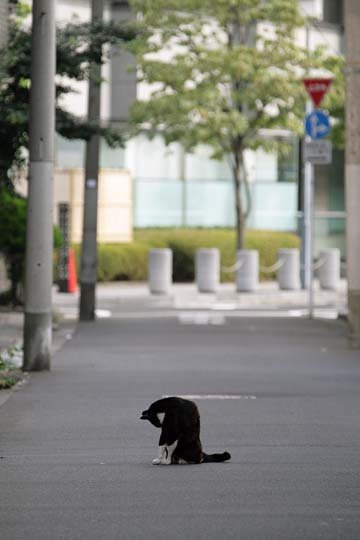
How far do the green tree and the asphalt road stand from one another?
764 inches

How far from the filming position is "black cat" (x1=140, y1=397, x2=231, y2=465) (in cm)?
1040

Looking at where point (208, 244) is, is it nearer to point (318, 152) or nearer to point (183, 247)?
point (183, 247)

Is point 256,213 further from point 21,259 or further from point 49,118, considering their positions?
point 49,118

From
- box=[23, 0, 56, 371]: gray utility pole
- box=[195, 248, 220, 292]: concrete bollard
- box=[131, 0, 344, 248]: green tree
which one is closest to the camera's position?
box=[23, 0, 56, 371]: gray utility pole

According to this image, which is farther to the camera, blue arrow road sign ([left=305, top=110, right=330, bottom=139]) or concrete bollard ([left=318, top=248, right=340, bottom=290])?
concrete bollard ([left=318, top=248, right=340, bottom=290])

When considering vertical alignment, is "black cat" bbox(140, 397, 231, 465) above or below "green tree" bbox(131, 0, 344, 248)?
below

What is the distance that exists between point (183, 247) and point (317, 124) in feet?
45.2

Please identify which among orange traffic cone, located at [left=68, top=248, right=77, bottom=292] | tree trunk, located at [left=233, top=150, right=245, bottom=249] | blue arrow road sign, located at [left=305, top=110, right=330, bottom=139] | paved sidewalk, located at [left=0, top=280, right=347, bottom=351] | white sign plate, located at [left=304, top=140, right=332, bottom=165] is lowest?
paved sidewalk, located at [left=0, top=280, right=347, bottom=351]

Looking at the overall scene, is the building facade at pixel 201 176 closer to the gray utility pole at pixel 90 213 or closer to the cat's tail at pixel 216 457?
the gray utility pole at pixel 90 213

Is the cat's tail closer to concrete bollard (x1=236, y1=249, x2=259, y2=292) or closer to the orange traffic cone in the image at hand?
concrete bollard (x1=236, y1=249, x2=259, y2=292)

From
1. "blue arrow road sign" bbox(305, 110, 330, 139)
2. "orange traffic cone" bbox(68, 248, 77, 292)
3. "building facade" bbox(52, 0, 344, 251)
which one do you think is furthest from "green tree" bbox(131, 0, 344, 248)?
"blue arrow road sign" bbox(305, 110, 330, 139)

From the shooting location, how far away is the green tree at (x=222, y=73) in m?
40.7

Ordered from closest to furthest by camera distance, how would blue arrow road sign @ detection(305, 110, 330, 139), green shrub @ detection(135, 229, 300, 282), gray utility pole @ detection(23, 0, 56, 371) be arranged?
gray utility pole @ detection(23, 0, 56, 371) < blue arrow road sign @ detection(305, 110, 330, 139) < green shrub @ detection(135, 229, 300, 282)

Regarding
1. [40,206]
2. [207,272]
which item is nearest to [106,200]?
[207,272]
